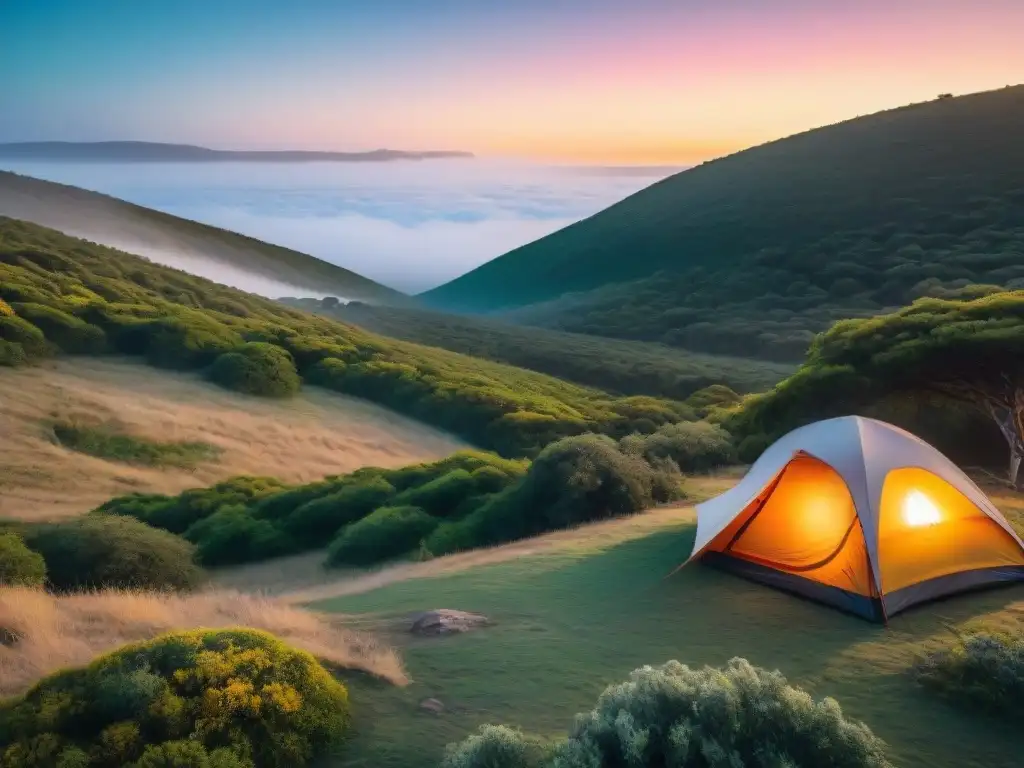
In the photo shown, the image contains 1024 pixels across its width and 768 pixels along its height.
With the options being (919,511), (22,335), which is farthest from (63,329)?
(919,511)

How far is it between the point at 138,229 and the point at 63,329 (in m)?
119

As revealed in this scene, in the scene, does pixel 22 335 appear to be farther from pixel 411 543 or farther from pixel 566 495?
pixel 566 495

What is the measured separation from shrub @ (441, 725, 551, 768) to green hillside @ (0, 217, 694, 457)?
3749 centimetres

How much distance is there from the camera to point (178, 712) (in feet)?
22.7

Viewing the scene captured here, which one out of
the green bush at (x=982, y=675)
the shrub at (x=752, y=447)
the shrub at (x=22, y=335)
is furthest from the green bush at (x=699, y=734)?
the shrub at (x=22, y=335)

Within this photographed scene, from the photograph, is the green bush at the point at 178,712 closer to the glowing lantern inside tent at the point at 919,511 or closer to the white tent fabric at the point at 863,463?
the white tent fabric at the point at 863,463

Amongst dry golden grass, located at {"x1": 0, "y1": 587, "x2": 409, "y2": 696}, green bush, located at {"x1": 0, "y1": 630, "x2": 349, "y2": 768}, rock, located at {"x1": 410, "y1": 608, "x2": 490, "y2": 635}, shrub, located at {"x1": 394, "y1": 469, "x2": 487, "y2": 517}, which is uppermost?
green bush, located at {"x1": 0, "y1": 630, "x2": 349, "y2": 768}

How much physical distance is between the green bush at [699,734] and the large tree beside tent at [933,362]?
58.6 ft

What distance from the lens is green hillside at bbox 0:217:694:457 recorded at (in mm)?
48531

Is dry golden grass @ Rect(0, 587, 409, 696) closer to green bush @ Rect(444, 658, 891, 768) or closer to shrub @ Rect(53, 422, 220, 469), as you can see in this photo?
green bush @ Rect(444, 658, 891, 768)

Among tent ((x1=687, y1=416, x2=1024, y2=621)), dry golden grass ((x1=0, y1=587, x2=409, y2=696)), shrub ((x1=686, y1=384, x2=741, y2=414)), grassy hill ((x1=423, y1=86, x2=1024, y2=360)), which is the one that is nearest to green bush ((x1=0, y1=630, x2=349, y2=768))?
dry golden grass ((x1=0, y1=587, x2=409, y2=696))

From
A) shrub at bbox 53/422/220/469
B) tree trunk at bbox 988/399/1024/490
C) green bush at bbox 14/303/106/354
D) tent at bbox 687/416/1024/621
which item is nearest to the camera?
tent at bbox 687/416/1024/621

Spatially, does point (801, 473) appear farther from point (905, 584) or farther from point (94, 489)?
point (94, 489)

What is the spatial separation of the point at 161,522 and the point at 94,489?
599 cm
